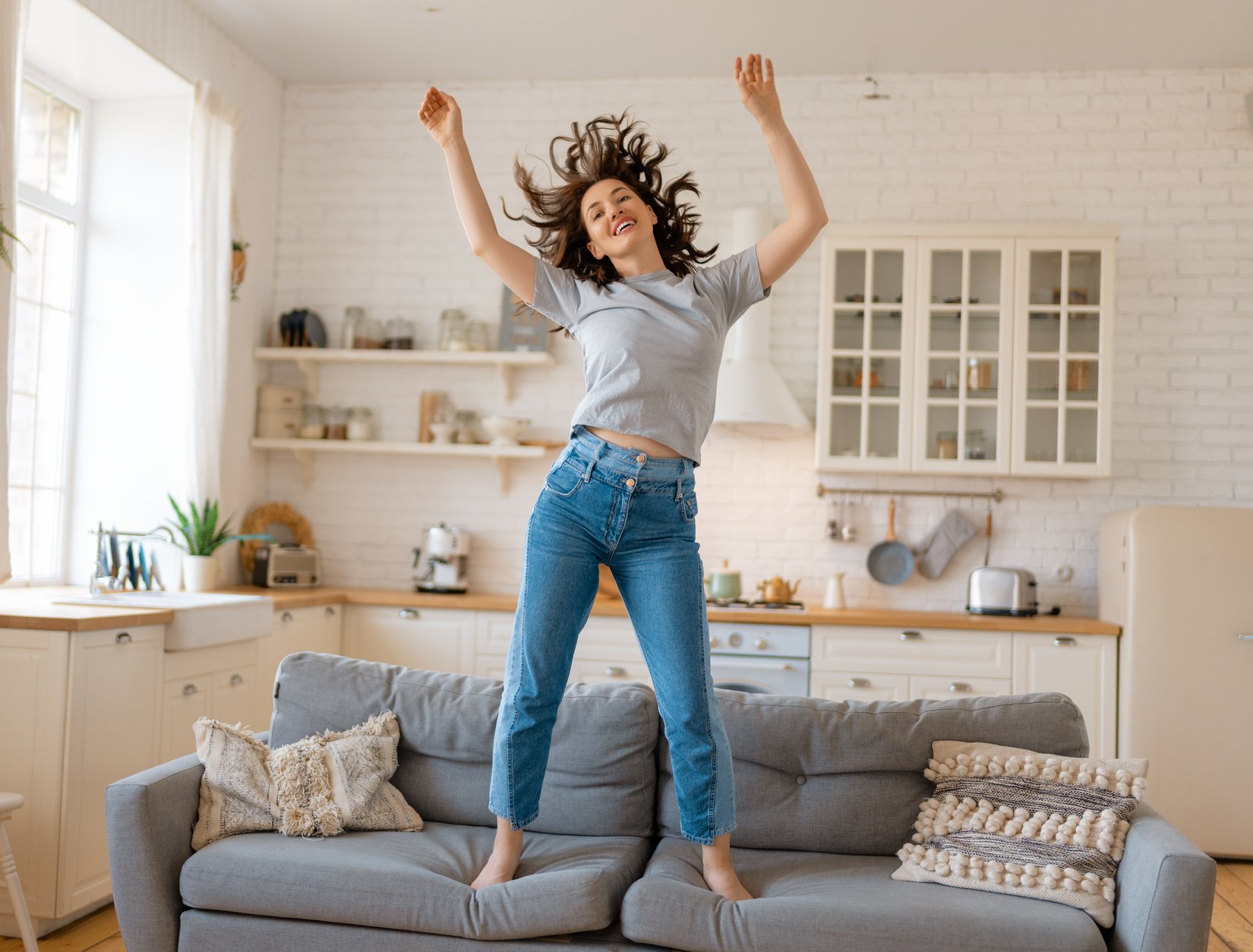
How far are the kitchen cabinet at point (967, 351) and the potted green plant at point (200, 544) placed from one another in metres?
2.44

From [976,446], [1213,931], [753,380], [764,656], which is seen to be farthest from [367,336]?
[1213,931]

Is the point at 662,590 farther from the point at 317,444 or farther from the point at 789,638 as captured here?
the point at 317,444

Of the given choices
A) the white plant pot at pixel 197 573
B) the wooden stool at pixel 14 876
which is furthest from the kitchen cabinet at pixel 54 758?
the white plant pot at pixel 197 573

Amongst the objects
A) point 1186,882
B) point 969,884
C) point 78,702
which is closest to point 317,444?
point 78,702

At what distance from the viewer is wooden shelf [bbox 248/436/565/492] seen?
16.0ft

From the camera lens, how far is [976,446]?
463cm

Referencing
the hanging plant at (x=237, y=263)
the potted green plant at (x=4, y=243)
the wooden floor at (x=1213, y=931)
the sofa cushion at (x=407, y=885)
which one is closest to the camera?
the sofa cushion at (x=407, y=885)

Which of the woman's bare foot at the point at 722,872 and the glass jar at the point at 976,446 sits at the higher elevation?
the glass jar at the point at 976,446

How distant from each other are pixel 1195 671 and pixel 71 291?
4522mm

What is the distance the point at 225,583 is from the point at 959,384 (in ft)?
10.5

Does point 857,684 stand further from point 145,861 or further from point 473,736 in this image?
point 145,861

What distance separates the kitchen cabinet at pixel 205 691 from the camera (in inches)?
134

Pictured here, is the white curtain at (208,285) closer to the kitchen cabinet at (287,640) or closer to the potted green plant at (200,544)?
the potted green plant at (200,544)

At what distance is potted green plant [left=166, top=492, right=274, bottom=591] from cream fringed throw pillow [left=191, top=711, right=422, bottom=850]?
80.6 inches
